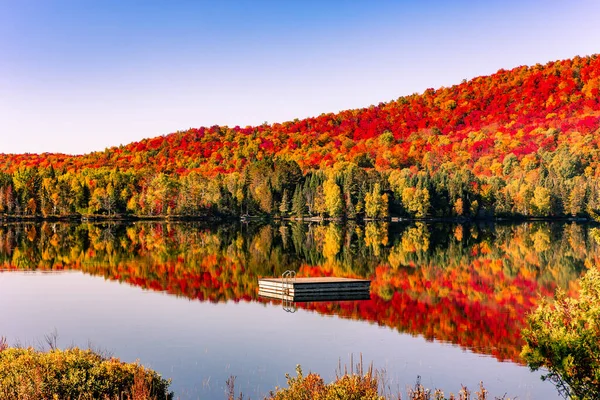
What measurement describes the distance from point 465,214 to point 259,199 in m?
44.5

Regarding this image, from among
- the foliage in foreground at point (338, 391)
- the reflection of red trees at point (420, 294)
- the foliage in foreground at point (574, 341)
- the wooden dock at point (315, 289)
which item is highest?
the foliage in foreground at point (574, 341)

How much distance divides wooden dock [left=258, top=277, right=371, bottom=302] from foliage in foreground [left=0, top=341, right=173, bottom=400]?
22.2 meters

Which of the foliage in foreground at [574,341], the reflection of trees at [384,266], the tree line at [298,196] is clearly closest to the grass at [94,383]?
the foliage in foreground at [574,341]

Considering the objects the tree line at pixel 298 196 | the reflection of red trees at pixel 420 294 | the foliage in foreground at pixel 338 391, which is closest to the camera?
the foliage in foreground at pixel 338 391

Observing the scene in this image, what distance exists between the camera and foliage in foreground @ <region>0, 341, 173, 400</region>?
1413cm

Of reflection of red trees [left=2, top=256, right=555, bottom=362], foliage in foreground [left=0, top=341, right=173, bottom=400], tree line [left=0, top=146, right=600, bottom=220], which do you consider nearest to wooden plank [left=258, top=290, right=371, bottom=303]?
reflection of red trees [left=2, top=256, right=555, bottom=362]

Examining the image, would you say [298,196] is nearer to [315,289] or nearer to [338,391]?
[315,289]

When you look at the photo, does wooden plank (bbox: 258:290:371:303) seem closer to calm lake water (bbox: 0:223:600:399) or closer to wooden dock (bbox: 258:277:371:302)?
wooden dock (bbox: 258:277:371:302)

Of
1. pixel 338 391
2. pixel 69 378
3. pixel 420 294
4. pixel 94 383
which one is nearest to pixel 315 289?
pixel 420 294

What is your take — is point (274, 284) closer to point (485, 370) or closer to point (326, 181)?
point (485, 370)

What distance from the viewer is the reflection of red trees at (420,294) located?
3028 centimetres

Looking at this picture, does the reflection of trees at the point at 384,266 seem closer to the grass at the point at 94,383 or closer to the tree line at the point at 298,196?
the grass at the point at 94,383

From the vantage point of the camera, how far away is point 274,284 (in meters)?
40.2

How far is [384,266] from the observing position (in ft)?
179
